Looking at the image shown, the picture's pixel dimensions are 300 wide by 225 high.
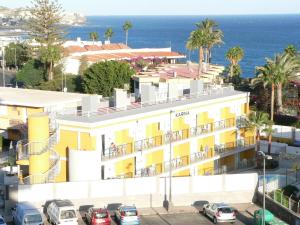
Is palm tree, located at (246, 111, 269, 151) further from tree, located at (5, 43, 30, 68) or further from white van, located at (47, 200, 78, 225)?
tree, located at (5, 43, 30, 68)

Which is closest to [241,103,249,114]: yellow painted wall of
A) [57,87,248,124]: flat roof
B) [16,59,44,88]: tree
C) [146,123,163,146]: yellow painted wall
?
[57,87,248,124]: flat roof

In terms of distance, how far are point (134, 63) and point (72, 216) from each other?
270 feet

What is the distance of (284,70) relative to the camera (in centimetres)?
6950

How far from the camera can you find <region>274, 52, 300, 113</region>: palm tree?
215ft

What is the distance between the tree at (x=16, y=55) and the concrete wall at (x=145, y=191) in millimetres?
91110

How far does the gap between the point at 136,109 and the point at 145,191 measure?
8.49 m

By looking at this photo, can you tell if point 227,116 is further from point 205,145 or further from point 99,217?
point 99,217

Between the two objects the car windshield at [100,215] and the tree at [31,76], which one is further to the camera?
the tree at [31,76]

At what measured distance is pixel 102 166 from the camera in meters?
45.1

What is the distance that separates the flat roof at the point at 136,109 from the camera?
45594 millimetres

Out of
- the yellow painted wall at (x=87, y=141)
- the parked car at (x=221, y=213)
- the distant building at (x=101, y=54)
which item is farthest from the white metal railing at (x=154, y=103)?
the distant building at (x=101, y=54)

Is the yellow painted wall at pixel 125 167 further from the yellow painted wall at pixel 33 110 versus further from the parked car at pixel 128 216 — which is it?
the yellow painted wall at pixel 33 110

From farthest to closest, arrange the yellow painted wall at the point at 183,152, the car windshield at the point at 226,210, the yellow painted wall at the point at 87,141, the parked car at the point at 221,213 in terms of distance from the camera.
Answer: the yellow painted wall at the point at 183,152, the yellow painted wall at the point at 87,141, the car windshield at the point at 226,210, the parked car at the point at 221,213

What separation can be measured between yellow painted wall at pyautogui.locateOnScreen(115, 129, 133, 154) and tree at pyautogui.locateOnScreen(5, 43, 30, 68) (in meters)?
86.0
